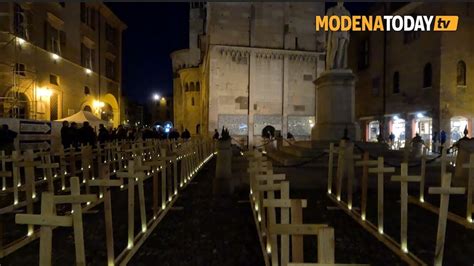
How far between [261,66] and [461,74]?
16.2 metres

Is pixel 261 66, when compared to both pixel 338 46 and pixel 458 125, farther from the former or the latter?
pixel 338 46

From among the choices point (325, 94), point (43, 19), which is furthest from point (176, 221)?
point (43, 19)

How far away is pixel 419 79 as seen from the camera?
27.7 meters

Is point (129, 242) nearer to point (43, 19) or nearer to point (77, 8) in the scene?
point (43, 19)

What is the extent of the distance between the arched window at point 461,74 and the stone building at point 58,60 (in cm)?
2952

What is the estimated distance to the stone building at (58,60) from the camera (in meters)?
19.5

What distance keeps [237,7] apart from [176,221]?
29.3m

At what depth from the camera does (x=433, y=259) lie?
4.54 m

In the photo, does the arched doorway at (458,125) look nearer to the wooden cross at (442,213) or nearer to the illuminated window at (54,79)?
the wooden cross at (442,213)

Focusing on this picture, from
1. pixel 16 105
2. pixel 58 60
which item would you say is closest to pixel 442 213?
pixel 16 105

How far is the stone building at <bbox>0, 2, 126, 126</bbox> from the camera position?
64.1ft

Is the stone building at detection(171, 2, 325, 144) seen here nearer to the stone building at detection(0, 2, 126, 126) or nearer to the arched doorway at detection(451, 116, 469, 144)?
the stone building at detection(0, 2, 126, 126)

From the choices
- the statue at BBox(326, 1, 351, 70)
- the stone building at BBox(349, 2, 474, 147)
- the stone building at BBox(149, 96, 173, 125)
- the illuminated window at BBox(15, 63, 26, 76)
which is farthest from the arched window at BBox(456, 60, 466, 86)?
the stone building at BBox(149, 96, 173, 125)

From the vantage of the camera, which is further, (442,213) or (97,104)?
(97,104)
